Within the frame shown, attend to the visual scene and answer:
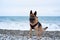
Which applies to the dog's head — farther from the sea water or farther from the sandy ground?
the sea water

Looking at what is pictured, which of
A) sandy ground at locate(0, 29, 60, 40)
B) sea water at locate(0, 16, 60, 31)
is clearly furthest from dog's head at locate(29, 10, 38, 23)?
sea water at locate(0, 16, 60, 31)

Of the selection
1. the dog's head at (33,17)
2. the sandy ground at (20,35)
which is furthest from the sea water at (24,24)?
the dog's head at (33,17)

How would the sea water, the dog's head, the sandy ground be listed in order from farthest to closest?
the sea water
the sandy ground
the dog's head

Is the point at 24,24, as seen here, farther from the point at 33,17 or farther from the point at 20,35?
the point at 33,17

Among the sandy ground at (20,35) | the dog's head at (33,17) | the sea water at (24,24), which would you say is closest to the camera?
the dog's head at (33,17)

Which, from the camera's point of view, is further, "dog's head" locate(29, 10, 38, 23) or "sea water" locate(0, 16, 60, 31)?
"sea water" locate(0, 16, 60, 31)

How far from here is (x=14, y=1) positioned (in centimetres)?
293

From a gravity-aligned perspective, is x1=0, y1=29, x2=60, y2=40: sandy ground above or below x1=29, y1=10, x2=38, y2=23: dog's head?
below

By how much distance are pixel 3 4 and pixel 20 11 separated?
1.17ft

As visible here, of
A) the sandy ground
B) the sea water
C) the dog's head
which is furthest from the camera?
the sea water

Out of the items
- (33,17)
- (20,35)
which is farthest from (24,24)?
(33,17)

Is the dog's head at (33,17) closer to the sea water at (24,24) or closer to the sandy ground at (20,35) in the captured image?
the sandy ground at (20,35)

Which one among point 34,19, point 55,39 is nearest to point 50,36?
point 55,39

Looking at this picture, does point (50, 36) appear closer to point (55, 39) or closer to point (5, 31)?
point (55, 39)
